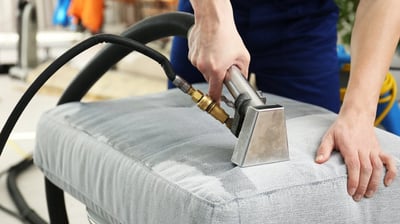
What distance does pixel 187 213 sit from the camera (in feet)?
2.49

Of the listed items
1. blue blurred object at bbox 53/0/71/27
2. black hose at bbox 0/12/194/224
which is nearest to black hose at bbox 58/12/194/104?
black hose at bbox 0/12/194/224

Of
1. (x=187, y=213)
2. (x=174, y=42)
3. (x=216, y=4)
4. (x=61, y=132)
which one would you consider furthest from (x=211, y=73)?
(x=174, y=42)

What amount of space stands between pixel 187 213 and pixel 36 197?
127cm

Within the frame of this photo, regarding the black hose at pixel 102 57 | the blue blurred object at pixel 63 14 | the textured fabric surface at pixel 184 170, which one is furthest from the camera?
the blue blurred object at pixel 63 14

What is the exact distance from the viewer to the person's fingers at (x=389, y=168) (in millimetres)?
856

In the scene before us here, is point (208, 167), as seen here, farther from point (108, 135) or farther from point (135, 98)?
point (135, 98)

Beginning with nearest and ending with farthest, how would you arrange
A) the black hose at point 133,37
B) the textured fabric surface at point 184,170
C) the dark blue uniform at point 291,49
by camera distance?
the textured fabric surface at point 184,170
the black hose at point 133,37
the dark blue uniform at point 291,49

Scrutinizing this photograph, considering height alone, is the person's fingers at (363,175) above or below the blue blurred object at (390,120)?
above

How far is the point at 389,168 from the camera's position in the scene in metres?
0.86

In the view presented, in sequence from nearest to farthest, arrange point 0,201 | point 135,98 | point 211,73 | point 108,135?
point 211,73
point 108,135
point 135,98
point 0,201

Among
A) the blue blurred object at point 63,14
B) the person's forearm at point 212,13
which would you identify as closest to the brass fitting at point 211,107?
the person's forearm at point 212,13

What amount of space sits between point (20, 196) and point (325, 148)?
1251 millimetres

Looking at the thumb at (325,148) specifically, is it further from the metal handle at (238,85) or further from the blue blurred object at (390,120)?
the blue blurred object at (390,120)

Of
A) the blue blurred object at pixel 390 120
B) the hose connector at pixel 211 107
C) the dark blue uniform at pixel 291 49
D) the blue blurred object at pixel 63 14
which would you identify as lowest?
the blue blurred object at pixel 63 14
